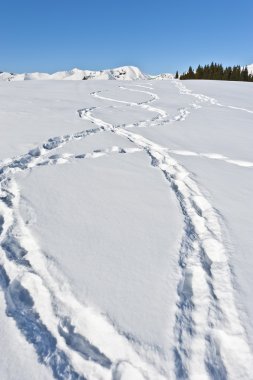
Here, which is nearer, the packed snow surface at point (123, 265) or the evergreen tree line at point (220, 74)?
the packed snow surface at point (123, 265)

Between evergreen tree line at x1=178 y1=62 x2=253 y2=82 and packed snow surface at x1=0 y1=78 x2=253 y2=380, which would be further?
evergreen tree line at x1=178 y1=62 x2=253 y2=82

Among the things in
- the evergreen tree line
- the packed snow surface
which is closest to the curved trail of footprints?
the packed snow surface

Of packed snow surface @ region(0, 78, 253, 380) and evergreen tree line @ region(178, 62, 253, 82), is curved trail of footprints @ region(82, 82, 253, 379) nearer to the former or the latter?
packed snow surface @ region(0, 78, 253, 380)

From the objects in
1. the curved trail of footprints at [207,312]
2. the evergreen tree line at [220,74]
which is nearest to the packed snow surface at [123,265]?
the curved trail of footprints at [207,312]

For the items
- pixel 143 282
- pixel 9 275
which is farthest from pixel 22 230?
pixel 143 282

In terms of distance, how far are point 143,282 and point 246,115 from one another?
25.6 ft

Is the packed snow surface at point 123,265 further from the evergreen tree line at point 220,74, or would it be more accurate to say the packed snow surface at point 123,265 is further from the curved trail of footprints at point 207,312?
the evergreen tree line at point 220,74

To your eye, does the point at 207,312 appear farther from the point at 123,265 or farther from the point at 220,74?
the point at 220,74

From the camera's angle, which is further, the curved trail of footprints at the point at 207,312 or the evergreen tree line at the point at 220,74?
the evergreen tree line at the point at 220,74

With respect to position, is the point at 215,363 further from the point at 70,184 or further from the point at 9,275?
the point at 70,184

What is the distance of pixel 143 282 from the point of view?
1945 millimetres

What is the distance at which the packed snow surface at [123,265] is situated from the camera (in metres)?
1.50

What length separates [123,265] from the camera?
2090mm

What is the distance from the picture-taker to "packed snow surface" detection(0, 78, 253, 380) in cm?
150
